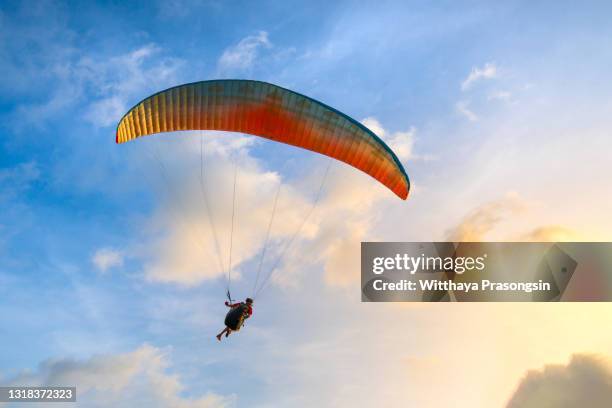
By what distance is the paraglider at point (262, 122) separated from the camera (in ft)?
72.8

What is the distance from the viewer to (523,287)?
28.7 m

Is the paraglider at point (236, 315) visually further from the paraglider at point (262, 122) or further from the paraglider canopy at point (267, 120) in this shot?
the paraglider canopy at point (267, 120)

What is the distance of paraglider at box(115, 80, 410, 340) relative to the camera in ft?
72.8

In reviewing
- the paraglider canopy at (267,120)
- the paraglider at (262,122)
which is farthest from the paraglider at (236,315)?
the paraglider canopy at (267,120)

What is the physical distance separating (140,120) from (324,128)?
6982 millimetres

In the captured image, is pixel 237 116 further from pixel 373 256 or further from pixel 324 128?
pixel 373 256

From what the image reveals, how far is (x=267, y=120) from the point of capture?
2289cm

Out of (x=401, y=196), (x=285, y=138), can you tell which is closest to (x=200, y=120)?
(x=285, y=138)

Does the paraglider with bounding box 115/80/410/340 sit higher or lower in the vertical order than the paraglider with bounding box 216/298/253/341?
higher

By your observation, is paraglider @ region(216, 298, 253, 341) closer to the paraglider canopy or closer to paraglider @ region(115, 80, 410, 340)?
paraglider @ region(115, 80, 410, 340)

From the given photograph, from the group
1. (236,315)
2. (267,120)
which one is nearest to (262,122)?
(267,120)

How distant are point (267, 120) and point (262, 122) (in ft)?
0.86

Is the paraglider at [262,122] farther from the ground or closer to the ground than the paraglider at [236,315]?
farther from the ground

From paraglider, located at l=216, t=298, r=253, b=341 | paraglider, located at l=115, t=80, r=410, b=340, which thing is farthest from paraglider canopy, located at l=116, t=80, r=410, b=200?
paraglider, located at l=216, t=298, r=253, b=341
